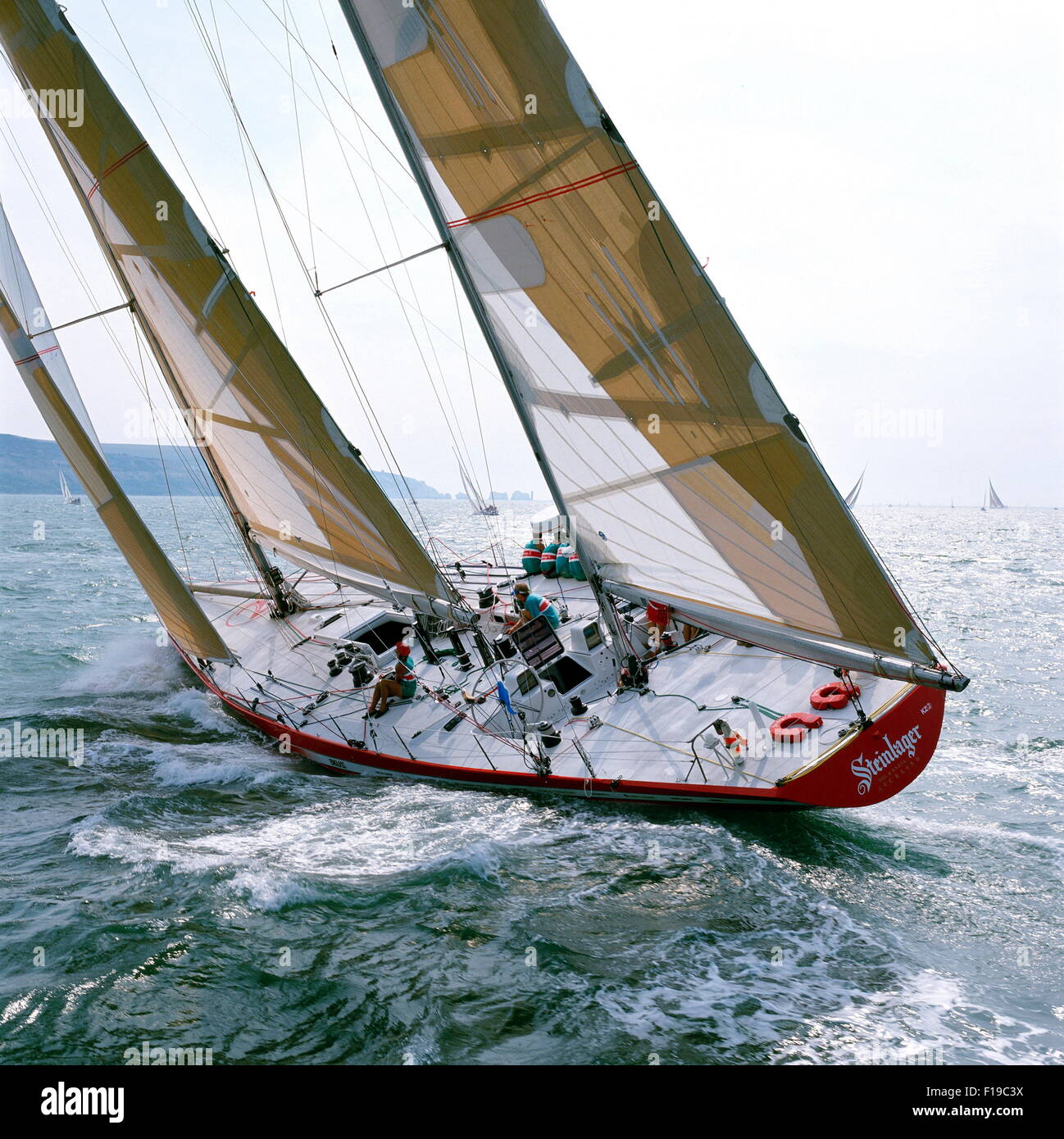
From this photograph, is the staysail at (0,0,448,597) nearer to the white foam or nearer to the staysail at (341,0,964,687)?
the staysail at (341,0,964,687)

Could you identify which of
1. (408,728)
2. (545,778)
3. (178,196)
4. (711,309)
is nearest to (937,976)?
(545,778)

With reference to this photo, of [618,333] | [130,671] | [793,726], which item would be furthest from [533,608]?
[130,671]

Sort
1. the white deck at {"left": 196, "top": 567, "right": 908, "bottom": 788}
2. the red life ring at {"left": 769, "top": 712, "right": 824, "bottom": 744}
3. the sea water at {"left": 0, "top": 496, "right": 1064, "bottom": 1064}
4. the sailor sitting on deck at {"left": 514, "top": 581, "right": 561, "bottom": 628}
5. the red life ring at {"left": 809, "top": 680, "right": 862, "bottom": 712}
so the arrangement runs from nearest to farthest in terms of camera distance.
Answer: the sea water at {"left": 0, "top": 496, "right": 1064, "bottom": 1064}, the red life ring at {"left": 769, "top": 712, "right": 824, "bottom": 744}, the white deck at {"left": 196, "top": 567, "right": 908, "bottom": 788}, the red life ring at {"left": 809, "top": 680, "right": 862, "bottom": 712}, the sailor sitting on deck at {"left": 514, "top": 581, "right": 561, "bottom": 628}

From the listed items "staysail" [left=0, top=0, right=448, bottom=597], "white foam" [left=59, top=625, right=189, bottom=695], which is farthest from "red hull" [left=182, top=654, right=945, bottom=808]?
"white foam" [left=59, top=625, right=189, bottom=695]

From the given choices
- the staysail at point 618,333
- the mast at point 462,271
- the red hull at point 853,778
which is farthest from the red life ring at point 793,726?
the mast at point 462,271

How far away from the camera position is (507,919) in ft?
23.4

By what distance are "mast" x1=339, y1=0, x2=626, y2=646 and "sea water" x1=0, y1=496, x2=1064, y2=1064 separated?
3.27 meters

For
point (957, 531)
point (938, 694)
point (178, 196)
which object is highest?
point (178, 196)

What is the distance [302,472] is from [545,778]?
6439mm

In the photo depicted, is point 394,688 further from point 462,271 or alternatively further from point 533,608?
point 462,271

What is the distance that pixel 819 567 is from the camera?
7.64 m

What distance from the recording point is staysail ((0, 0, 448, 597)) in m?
11.3

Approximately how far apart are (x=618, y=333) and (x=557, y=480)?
2031 millimetres
